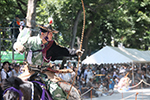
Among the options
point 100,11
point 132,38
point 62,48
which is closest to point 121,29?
point 132,38

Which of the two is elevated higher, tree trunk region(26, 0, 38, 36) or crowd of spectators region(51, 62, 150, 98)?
tree trunk region(26, 0, 38, 36)

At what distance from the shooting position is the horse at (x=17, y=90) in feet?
11.4

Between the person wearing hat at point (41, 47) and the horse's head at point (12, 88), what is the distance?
4.04 feet

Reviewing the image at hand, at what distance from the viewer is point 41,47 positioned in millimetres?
5172

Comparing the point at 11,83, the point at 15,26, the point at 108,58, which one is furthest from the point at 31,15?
the point at 108,58

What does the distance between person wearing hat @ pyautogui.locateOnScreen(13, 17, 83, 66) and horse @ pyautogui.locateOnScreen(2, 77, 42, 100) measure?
0.96m

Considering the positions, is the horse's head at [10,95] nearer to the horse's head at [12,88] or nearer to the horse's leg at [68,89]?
the horse's head at [12,88]

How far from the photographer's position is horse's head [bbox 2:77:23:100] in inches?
135

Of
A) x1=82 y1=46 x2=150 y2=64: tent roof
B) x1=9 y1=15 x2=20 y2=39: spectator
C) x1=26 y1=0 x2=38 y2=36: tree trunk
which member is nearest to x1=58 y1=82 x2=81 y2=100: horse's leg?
x1=26 y1=0 x2=38 y2=36: tree trunk

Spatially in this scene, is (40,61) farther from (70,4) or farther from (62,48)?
(70,4)

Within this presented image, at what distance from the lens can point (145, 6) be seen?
21.2m

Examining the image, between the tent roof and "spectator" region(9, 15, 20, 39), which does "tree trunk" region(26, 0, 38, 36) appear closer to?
"spectator" region(9, 15, 20, 39)

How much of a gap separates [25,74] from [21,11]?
17.1 m

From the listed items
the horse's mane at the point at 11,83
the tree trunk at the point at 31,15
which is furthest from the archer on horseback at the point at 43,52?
the tree trunk at the point at 31,15
